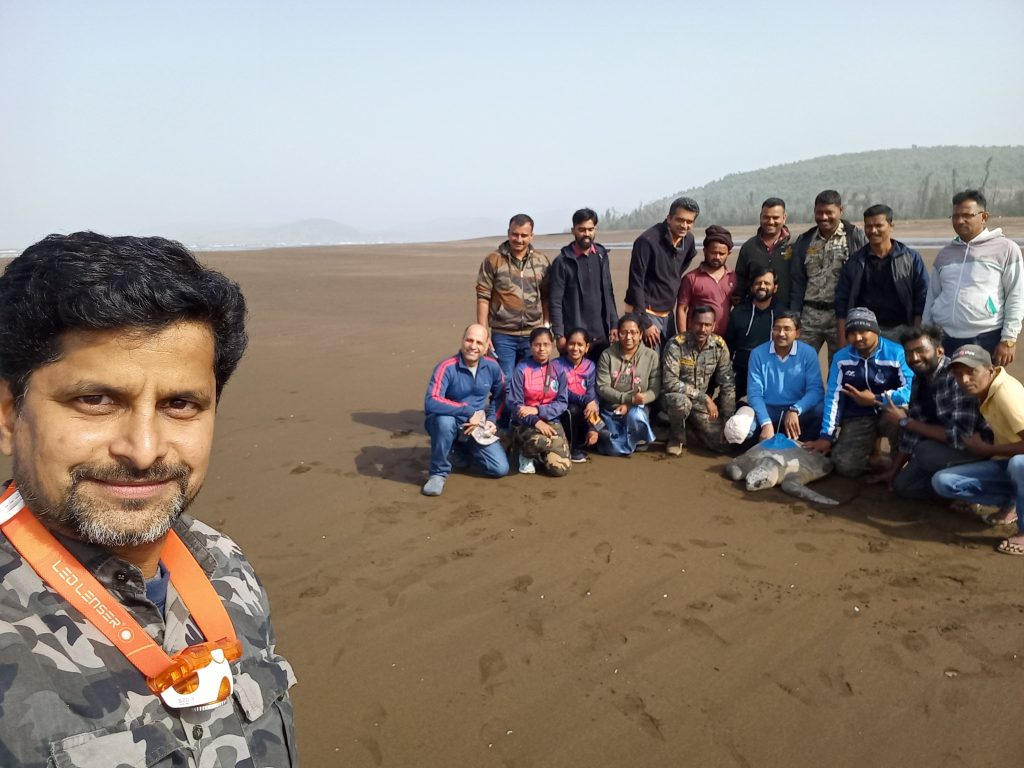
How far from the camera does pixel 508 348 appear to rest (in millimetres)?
6656

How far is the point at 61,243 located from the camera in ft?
3.97

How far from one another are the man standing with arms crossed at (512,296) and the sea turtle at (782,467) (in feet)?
7.23

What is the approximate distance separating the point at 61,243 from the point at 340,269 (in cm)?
2263

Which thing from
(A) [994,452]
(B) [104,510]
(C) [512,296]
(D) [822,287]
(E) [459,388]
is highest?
(B) [104,510]

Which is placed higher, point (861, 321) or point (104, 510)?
point (104, 510)

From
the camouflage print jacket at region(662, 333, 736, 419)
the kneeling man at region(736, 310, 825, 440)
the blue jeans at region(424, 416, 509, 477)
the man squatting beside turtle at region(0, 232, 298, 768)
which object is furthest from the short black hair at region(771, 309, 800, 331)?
the man squatting beside turtle at region(0, 232, 298, 768)

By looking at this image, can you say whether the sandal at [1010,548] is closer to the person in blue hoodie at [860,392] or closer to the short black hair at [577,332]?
the person in blue hoodie at [860,392]

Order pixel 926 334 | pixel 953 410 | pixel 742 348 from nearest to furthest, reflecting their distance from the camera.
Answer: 1. pixel 953 410
2. pixel 926 334
3. pixel 742 348

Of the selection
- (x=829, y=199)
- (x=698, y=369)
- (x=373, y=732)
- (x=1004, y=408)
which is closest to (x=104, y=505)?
(x=373, y=732)

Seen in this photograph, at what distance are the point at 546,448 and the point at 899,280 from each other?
3.23 meters

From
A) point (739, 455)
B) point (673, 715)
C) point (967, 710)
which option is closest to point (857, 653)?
point (967, 710)

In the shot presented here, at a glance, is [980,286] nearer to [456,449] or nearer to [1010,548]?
[1010,548]

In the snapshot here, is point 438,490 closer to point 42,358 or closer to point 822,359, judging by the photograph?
point 42,358

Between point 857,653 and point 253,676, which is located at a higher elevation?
point 253,676
